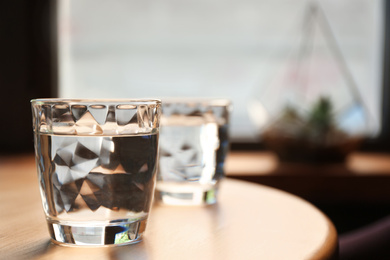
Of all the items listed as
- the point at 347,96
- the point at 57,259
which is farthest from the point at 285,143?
the point at 57,259

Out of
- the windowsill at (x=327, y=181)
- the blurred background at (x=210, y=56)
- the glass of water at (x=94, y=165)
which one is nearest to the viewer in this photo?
the glass of water at (x=94, y=165)

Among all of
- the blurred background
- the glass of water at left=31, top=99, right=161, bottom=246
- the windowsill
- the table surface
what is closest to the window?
the blurred background

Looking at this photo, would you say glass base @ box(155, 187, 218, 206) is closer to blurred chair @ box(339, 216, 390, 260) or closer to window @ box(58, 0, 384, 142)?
blurred chair @ box(339, 216, 390, 260)

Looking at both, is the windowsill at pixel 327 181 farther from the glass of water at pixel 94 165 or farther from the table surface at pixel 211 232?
the glass of water at pixel 94 165

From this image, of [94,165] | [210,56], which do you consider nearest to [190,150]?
[94,165]

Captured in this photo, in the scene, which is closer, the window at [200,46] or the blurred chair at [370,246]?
the blurred chair at [370,246]

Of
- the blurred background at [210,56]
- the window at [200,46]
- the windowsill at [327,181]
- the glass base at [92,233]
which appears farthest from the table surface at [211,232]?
the window at [200,46]

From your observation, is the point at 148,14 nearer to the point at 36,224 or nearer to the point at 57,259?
the point at 36,224
